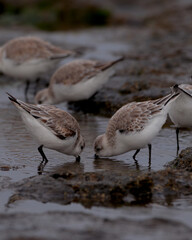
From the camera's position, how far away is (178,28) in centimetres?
2088

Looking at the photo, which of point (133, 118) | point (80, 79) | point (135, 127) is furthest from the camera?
point (80, 79)

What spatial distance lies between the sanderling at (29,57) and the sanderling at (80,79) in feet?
4.39

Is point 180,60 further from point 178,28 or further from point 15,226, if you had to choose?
point 15,226

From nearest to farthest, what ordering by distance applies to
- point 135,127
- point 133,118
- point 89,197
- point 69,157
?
point 89,197
point 135,127
point 133,118
point 69,157

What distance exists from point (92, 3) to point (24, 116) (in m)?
19.1

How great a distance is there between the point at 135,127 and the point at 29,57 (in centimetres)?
599

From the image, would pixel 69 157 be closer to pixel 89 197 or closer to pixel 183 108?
pixel 183 108

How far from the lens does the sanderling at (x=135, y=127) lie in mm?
8453

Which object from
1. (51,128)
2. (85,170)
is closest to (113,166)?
(85,170)

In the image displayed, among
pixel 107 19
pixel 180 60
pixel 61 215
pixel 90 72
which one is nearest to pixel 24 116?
pixel 61 215

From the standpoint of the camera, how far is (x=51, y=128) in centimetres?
854

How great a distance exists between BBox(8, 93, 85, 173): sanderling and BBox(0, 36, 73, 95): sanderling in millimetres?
4966

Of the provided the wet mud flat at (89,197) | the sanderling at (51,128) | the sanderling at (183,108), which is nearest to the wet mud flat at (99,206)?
the wet mud flat at (89,197)

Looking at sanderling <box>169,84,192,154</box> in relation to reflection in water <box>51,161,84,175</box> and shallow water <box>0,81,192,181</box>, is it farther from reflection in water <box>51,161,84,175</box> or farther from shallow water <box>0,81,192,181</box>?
reflection in water <box>51,161,84,175</box>
